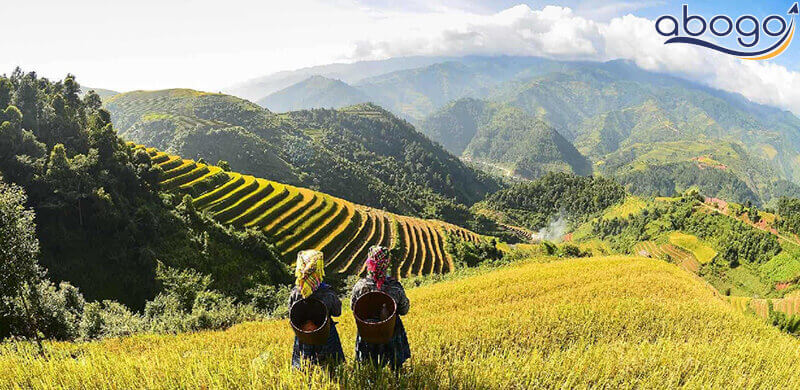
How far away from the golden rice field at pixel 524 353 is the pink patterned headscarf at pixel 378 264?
42.9 inches

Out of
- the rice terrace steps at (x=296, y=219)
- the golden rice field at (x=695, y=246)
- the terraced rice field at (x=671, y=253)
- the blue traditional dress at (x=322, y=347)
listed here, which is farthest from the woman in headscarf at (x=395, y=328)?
the golden rice field at (x=695, y=246)

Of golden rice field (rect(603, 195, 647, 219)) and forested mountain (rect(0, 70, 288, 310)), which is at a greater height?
forested mountain (rect(0, 70, 288, 310))

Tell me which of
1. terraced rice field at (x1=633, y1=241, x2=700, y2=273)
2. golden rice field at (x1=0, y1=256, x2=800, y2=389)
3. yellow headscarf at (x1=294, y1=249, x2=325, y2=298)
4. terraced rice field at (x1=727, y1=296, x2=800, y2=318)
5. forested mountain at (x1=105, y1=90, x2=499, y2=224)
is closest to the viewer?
golden rice field at (x1=0, y1=256, x2=800, y2=389)

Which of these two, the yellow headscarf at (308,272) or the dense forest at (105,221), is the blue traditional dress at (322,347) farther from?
the dense forest at (105,221)

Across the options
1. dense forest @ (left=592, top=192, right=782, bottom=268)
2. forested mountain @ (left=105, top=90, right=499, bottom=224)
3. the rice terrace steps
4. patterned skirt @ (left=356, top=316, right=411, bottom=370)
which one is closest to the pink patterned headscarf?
patterned skirt @ (left=356, top=316, right=411, bottom=370)

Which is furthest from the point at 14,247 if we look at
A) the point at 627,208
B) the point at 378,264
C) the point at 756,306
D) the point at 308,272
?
the point at 627,208

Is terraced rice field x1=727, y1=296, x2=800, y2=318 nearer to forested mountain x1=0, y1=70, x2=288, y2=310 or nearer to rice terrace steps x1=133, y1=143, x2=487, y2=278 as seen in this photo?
rice terrace steps x1=133, y1=143, x2=487, y2=278

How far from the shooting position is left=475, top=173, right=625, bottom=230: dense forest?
14900 centimetres

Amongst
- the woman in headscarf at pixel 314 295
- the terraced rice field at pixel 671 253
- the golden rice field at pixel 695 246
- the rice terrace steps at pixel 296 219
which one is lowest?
the terraced rice field at pixel 671 253

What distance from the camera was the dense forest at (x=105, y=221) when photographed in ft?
91.6

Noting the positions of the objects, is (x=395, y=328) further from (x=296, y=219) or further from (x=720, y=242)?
(x=720, y=242)

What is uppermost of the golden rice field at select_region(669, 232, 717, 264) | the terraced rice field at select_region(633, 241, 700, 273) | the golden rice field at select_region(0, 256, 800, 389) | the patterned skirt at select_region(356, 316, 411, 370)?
the patterned skirt at select_region(356, 316, 411, 370)

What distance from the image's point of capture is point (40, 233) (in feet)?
91.0

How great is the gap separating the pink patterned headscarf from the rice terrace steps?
3740 centimetres
